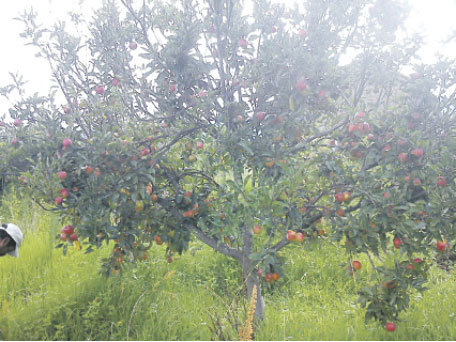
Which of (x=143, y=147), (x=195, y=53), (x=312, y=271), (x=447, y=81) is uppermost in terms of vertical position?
(x=195, y=53)

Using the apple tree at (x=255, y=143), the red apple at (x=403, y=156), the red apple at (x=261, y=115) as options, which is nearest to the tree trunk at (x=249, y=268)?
the apple tree at (x=255, y=143)

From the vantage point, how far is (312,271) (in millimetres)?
4367

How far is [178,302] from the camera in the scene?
3324 millimetres

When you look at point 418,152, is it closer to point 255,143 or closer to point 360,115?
point 360,115

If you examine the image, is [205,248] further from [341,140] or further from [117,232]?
[341,140]

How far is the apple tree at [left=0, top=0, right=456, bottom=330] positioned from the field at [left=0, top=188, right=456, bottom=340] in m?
0.43

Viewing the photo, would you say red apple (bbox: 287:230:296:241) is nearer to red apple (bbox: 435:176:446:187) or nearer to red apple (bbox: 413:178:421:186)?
red apple (bbox: 413:178:421:186)

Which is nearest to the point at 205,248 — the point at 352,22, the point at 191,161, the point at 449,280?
the point at 191,161

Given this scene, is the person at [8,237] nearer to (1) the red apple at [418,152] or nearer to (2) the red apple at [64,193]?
(2) the red apple at [64,193]

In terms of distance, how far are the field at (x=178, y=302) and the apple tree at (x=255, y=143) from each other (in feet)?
1.40

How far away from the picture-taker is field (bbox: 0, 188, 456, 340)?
9.52 ft

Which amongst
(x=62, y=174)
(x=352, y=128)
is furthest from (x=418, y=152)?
(x=62, y=174)

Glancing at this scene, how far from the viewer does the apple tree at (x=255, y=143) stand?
2287mm

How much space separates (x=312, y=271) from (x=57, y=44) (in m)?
3.30
